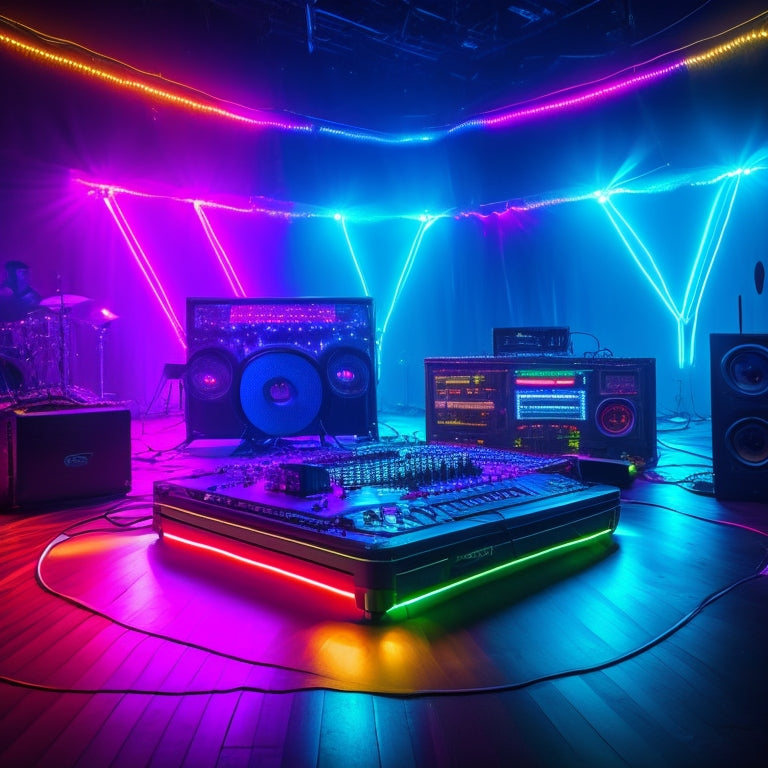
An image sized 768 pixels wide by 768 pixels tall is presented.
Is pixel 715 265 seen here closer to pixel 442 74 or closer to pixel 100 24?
pixel 442 74

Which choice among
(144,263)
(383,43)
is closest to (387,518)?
(383,43)

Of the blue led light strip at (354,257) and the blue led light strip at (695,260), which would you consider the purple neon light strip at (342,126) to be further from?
the blue led light strip at (354,257)

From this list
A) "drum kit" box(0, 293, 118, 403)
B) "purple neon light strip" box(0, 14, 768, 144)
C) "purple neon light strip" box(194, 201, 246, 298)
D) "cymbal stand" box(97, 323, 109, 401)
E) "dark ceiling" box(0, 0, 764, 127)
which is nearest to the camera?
"purple neon light strip" box(0, 14, 768, 144)

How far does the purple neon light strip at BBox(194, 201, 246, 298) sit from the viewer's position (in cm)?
775

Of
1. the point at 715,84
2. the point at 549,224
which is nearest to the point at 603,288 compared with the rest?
the point at 549,224

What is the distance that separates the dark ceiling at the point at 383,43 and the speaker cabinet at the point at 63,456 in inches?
165

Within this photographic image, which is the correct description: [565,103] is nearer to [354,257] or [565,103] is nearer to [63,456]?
[354,257]

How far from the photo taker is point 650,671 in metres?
1.23

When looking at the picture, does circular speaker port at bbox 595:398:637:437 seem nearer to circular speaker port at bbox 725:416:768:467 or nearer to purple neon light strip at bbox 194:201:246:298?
circular speaker port at bbox 725:416:768:467

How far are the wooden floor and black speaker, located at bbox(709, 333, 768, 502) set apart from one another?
88 cm

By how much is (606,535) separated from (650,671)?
3.25ft

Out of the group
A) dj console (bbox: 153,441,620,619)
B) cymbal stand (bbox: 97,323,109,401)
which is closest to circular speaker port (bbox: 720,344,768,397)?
dj console (bbox: 153,441,620,619)

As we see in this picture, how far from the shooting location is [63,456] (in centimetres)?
297

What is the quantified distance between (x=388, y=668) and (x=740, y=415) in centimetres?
243
